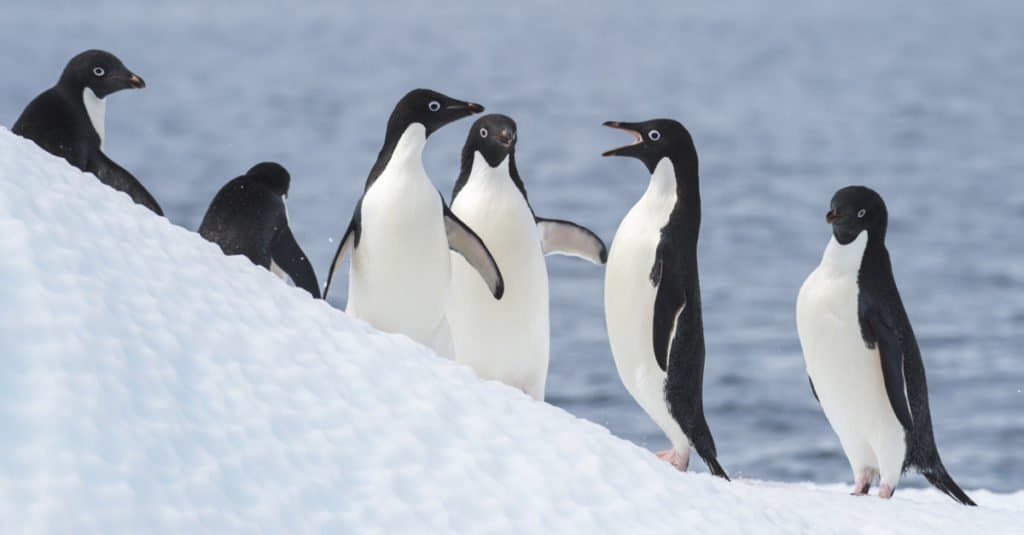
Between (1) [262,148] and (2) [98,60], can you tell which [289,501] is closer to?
(2) [98,60]

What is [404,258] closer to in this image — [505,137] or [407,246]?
[407,246]

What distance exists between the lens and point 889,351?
5.06 m

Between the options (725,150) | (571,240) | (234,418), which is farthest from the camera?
(725,150)

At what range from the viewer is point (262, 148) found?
57406 mm

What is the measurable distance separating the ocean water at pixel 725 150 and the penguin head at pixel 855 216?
587cm

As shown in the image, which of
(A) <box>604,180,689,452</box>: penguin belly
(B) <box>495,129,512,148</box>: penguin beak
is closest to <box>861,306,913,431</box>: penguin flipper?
(A) <box>604,180,689,452</box>: penguin belly

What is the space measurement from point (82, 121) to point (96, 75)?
40cm

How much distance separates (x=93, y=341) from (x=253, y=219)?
106 inches

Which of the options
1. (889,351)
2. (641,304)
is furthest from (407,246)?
(889,351)

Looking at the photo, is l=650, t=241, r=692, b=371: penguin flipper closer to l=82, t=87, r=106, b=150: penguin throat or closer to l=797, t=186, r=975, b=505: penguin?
l=797, t=186, r=975, b=505: penguin

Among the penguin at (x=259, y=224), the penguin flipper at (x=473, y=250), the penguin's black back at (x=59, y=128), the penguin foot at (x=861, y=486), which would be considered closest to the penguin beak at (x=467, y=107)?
the penguin flipper at (x=473, y=250)

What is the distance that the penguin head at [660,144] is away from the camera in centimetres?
534

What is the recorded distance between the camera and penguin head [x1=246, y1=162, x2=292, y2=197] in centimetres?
523

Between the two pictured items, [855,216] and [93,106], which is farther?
[93,106]
